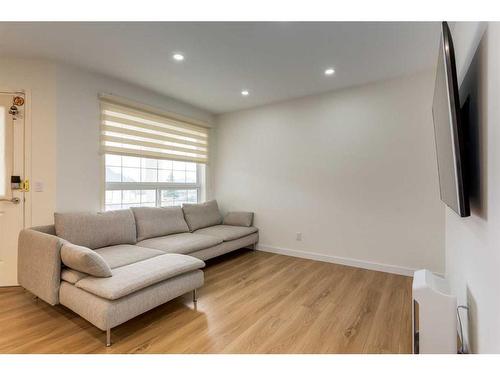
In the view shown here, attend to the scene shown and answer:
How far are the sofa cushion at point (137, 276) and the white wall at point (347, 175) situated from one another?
2.05m

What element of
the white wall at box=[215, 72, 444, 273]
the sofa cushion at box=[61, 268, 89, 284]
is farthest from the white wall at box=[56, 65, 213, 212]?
the white wall at box=[215, 72, 444, 273]

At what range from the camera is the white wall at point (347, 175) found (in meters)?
2.91

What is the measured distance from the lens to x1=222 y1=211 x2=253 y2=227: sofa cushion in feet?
13.6

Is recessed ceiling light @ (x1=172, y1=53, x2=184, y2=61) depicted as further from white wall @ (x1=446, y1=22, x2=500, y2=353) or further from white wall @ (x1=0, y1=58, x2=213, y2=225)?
white wall @ (x1=446, y1=22, x2=500, y2=353)

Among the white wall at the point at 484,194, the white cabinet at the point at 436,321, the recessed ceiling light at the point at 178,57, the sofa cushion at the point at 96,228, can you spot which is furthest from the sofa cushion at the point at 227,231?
the white wall at the point at 484,194

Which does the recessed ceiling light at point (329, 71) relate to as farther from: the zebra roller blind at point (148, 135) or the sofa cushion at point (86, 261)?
the sofa cushion at point (86, 261)

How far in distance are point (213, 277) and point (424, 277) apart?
7.25ft

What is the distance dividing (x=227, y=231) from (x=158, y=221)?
1.02m

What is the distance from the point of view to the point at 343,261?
343cm

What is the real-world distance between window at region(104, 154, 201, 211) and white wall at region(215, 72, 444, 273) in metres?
0.80

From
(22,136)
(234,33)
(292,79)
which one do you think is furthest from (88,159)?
(292,79)

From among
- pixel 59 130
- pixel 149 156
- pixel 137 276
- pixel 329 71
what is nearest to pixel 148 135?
pixel 149 156

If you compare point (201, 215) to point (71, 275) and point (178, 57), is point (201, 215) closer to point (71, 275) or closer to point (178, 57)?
point (71, 275)

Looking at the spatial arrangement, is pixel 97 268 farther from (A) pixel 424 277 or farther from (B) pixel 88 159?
(A) pixel 424 277
